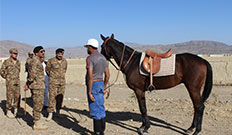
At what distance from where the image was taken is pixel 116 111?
872 cm

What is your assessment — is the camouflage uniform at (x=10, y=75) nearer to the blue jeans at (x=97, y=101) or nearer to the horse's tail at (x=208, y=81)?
the blue jeans at (x=97, y=101)

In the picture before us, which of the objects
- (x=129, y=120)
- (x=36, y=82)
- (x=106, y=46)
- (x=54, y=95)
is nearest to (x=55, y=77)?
(x=54, y=95)

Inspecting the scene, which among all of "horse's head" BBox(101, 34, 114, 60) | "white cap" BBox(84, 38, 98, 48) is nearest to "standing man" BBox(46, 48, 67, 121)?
"horse's head" BBox(101, 34, 114, 60)

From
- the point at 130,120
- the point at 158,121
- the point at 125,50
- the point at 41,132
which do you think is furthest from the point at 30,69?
the point at 158,121

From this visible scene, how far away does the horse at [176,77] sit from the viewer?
605 centimetres

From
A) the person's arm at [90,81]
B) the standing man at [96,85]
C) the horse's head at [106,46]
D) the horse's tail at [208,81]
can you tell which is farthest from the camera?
the horse's head at [106,46]

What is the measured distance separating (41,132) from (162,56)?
3564 millimetres

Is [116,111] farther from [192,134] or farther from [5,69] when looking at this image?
[5,69]

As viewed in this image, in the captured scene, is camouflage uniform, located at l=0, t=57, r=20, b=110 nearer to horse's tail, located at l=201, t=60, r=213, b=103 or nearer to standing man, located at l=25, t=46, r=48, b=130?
standing man, located at l=25, t=46, r=48, b=130

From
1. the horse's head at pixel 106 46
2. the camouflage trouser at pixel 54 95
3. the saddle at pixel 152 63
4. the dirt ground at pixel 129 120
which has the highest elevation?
the horse's head at pixel 106 46

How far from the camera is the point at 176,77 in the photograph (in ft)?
20.3

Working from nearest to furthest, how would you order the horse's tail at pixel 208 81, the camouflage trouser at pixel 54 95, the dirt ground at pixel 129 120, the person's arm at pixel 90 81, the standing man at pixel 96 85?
the person's arm at pixel 90 81
the standing man at pixel 96 85
the horse's tail at pixel 208 81
the dirt ground at pixel 129 120
the camouflage trouser at pixel 54 95

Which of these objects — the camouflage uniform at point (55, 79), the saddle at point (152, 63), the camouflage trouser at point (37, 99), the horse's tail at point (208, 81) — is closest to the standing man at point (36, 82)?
the camouflage trouser at point (37, 99)

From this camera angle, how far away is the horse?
6.05m
